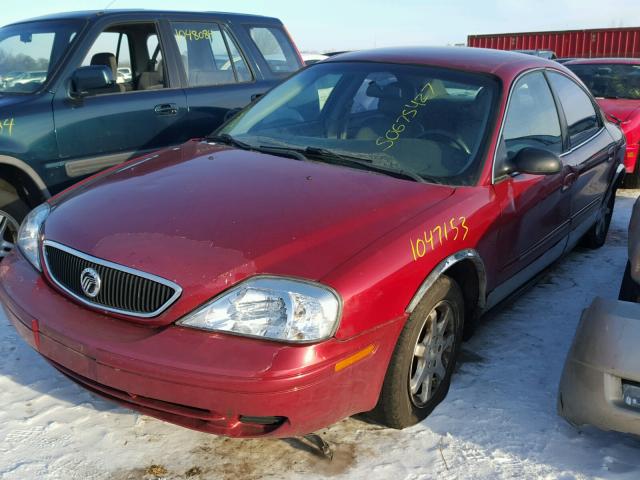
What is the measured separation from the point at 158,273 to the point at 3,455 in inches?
40.1

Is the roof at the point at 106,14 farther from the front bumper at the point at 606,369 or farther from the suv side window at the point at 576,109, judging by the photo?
the front bumper at the point at 606,369

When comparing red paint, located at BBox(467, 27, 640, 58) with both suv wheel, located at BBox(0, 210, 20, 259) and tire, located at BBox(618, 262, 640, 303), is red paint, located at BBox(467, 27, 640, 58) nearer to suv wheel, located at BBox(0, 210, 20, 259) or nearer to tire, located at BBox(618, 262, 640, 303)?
tire, located at BBox(618, 262, 640, 303)

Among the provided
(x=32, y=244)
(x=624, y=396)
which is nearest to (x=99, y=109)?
(x=32, y=244)

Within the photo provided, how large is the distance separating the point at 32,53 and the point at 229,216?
10.3 feet

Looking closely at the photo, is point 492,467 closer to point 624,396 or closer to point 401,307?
point 624,396

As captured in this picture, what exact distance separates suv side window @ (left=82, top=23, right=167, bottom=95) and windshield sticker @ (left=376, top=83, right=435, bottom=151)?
2.45 m

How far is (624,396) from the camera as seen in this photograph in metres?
2.35

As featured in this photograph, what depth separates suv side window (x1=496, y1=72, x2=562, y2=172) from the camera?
3387 millimetres

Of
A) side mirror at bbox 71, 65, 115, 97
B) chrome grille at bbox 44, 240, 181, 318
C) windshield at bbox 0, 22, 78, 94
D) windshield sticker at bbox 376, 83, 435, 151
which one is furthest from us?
windshield at bbox 0, 22, 78, 94

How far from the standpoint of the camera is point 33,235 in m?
2.88

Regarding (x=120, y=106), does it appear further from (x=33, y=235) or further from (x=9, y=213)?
(x=33, y=235)

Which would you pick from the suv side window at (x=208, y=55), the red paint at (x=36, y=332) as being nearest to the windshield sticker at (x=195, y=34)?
the suv side window at (x=208, y=55)

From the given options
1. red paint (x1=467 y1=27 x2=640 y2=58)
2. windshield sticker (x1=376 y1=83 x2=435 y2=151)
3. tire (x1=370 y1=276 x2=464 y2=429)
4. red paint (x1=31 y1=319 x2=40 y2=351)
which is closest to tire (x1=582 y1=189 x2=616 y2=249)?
windshield sticker (x1=376 y1=83 x2=435 y2=151)

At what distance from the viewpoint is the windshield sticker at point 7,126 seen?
409 centimetres
